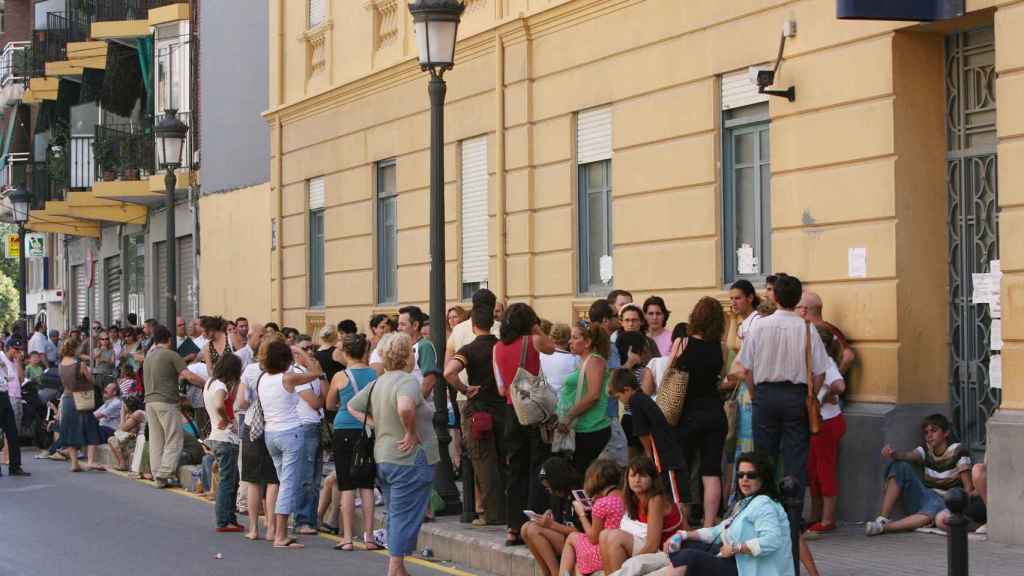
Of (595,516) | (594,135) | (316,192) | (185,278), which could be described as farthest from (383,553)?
(185,278)

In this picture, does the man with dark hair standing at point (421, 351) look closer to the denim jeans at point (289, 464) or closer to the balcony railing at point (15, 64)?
the denim jeans at point (289, 464)

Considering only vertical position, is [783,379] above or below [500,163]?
below

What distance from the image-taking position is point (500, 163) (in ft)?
63.9

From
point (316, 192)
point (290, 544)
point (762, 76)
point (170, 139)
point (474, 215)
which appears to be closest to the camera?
point (290, 544)

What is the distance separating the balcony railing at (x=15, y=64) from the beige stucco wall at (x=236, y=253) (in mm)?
17072

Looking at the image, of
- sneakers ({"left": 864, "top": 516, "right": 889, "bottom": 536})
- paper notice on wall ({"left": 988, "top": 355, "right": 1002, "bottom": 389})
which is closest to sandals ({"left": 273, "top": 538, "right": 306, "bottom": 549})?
sneakers ({"left": 864, "top": 516, "right": 889, "bottom": 536})

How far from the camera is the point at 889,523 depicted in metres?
12.6

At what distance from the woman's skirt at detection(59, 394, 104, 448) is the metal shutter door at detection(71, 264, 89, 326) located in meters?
Answer: 24.1

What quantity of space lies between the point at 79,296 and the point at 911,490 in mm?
36847

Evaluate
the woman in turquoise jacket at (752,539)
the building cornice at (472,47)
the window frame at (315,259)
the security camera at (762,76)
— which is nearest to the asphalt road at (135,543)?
the woman in turquoise jacket at (752,539)

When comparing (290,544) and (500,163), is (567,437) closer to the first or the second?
(290,544)

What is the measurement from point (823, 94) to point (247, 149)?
65.6 ft

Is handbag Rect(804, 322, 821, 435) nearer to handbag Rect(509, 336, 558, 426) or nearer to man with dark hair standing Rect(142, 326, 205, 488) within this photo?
handbag Rect(509, 336, 558, 426)

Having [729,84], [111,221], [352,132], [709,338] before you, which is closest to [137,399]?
[352,132]
